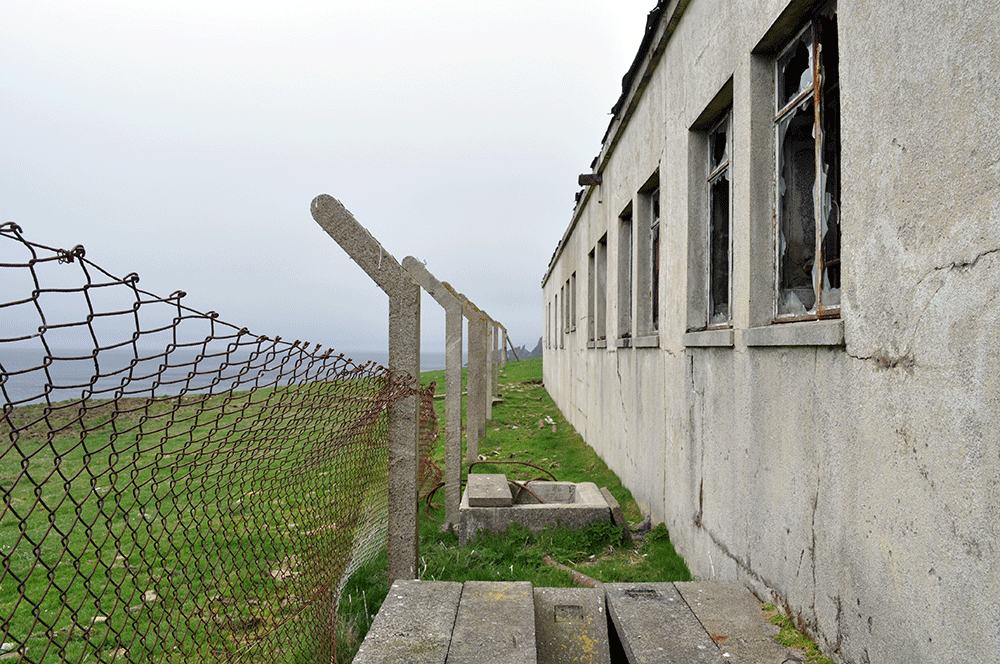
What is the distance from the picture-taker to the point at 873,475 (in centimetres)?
251

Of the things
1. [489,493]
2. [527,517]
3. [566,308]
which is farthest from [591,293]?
[527,517]

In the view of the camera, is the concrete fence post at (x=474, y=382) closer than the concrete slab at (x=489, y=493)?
No

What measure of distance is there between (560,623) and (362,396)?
1.46 metres

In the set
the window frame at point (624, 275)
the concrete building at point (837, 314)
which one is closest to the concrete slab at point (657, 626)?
the concrete building at point (837, 314)

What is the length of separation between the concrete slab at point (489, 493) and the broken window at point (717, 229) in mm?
2227

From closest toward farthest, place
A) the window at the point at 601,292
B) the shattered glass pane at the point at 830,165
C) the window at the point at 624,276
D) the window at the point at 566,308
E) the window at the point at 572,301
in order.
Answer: the shattered glass pane at the point at 830,165 → the window at the point at 624,276 → the window at the point at 601,292 → the window at the point at 572,301 → the window at the point at 566,308

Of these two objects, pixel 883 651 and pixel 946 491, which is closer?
pixel 946 491

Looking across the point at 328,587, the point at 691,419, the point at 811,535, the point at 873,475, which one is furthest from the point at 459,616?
the point at 691,419

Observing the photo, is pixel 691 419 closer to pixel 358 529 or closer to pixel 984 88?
pixel 358 529

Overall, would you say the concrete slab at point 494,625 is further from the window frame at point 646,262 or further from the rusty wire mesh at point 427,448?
Answer: the window frame at point 646,262

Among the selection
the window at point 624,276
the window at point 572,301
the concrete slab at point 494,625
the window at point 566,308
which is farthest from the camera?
the window at point 566,308

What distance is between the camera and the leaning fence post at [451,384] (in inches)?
250

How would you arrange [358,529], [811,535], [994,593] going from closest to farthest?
[994,593], [811,535], [358,529]

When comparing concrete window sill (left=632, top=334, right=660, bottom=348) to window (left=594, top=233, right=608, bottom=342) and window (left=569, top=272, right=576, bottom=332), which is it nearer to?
window (left=594, top=233, right=608, bottom=342)
